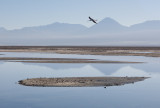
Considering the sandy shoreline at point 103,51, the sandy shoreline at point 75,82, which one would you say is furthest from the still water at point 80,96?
the sandy shoreline at point 103,51

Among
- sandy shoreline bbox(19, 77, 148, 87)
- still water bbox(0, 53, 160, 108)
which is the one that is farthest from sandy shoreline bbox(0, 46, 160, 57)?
still water bbox(0, 53, 160, 108)

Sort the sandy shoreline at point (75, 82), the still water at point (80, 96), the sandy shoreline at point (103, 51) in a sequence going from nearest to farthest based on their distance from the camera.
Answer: the still water at point (80, 96) < the sandy shoreline at point (75, 82) < the sandy shoreline at point (103, 51)

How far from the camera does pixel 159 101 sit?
21719 millimetres

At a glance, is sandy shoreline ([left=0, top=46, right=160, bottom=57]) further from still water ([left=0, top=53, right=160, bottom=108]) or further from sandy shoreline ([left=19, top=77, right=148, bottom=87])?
still water ([left=0, top=53, right=160, bottom=108])

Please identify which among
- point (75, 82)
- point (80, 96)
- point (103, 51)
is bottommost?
point (80, 96)

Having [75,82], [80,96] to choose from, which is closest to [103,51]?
[75,82]

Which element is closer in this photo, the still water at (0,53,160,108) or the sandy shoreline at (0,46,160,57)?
the still water at (0,53,160,108)

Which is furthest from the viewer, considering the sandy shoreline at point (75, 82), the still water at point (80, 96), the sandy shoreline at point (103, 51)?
the sandy shoreline at point (103, 51)

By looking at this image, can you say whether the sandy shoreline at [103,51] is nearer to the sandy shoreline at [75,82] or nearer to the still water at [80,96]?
the sandy shoreline at [75,82]

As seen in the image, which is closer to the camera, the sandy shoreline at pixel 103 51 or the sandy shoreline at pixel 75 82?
the sandy shoreline at pixel 75 82

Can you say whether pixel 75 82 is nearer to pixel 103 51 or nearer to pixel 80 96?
pixel 80 96

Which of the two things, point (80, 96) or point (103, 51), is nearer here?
point (80, 96)

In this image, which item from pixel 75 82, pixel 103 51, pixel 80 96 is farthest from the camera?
pixel 103 51

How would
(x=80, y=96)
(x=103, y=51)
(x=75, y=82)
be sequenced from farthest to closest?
(x=103, y=51), (x=75, y=82), (x=80, y=96)
